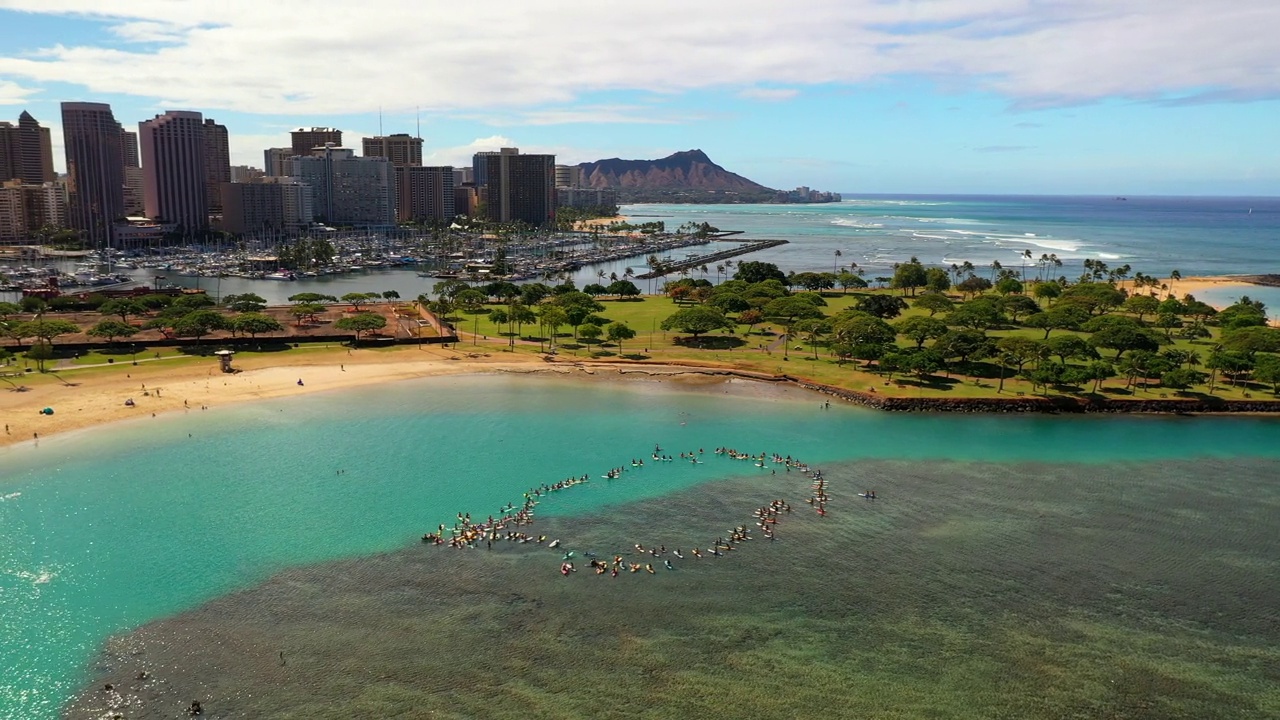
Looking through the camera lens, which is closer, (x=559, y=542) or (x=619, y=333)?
(x=559, y=542)

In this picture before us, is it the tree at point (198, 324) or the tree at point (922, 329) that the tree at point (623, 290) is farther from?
the tree at point (198, 324)

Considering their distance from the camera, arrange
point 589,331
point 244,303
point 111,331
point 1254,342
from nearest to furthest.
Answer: point 1254,342, point 111,331, point 589,331, point 244,303

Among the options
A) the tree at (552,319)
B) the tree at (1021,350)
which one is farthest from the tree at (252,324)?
the tree at (1021,350)

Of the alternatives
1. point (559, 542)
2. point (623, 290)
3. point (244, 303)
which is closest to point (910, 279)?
point (623, 290)

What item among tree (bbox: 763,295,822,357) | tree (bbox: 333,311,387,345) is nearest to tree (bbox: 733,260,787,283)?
tree (bbox: 763,295,822,357)

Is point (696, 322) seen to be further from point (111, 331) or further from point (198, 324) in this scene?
point (111, 331)

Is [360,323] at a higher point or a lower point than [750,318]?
higher

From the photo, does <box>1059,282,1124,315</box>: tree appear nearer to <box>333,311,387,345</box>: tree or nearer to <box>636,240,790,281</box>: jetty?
<box>636,240,790,281</box>: jetty

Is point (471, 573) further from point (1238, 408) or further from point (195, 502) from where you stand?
point (1238, 408)
